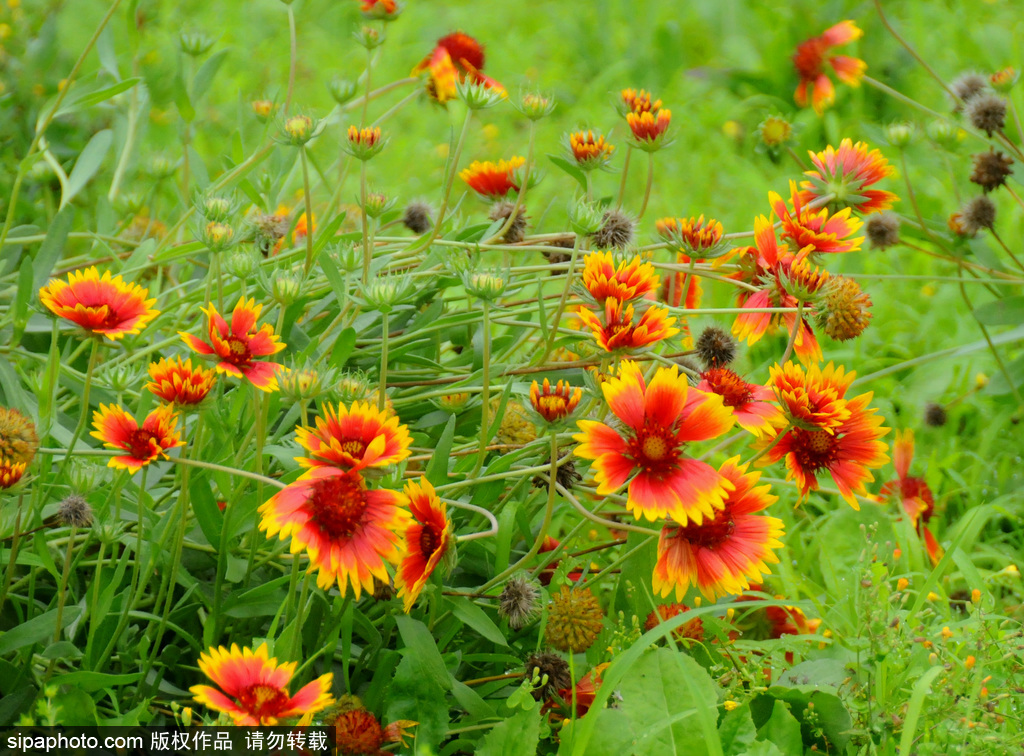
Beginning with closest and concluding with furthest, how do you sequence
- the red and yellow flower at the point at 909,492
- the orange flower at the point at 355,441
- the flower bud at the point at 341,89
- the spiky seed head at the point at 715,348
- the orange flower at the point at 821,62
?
the orange flower at the point at 355,441
the spiky seed head at the point at 715,348
the flower bud at the point at 341,89
the red and yellow flower at the point at 909,492
the orange flower at the point at 821,62

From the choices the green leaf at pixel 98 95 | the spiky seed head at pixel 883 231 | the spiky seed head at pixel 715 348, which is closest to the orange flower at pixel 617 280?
the spiky seed head at pixel 715 348

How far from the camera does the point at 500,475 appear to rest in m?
1.15

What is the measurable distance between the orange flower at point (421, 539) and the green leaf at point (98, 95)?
2.67 feet

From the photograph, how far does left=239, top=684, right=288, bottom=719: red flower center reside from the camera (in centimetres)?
87

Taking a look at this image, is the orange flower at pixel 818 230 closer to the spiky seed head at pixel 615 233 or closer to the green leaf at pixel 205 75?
the spiky seed head at pixel 615 233

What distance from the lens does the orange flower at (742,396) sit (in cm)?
113

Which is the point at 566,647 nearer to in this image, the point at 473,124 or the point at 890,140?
the point at 890,140

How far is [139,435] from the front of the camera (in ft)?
3.30

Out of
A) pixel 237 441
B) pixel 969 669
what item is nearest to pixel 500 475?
pixel 237 441

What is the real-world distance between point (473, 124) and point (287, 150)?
1.97 metres

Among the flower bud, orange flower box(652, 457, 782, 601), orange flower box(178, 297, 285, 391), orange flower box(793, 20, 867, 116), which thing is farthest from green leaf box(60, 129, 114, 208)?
orange flower box(793, 20, 867, 116)

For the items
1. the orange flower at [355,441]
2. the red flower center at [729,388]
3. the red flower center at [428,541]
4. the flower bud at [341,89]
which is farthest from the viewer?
the flower bud at [341,89]

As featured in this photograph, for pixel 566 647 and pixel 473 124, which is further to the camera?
pixel 473 124

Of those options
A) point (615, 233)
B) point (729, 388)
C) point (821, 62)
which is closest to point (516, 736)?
point (729, 388)
